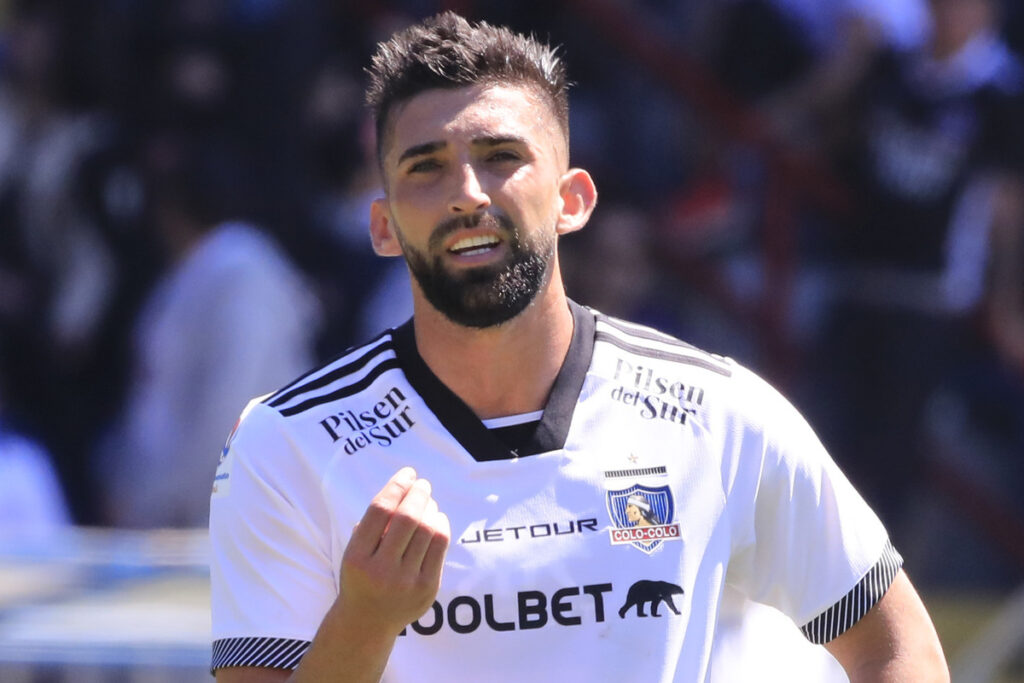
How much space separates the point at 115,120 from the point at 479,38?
16.5 feet

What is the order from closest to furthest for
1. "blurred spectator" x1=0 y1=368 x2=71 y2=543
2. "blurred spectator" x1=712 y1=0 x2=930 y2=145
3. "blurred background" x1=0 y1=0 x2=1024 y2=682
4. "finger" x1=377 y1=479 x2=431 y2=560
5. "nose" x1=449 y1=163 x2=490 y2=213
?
1. "finger" x1=377 y1=479 x2=431 y2=560
2. "nose" x1=449 y1=163 x2=490 y2=213
3. "blurred spectator" x1=0 y1=368 x2=71 y2=543
4. "blurred background" x1=0 y1=0 x2=1024 y2=682
5. "blurred spectator" x1=712 y1=0 x2=930 y2=145

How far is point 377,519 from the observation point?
227cm

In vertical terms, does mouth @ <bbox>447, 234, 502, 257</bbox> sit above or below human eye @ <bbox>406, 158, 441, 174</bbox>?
below

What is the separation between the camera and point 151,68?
7.63 metres

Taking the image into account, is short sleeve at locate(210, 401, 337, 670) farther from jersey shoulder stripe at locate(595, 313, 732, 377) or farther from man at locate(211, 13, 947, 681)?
jersey shoulder stripe at locate(595, 313, 732, 377)

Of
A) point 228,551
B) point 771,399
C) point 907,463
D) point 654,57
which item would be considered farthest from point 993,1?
point 228,551

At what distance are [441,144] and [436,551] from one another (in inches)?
30.2

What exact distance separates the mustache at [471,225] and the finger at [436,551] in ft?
1.91

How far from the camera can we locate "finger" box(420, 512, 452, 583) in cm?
228

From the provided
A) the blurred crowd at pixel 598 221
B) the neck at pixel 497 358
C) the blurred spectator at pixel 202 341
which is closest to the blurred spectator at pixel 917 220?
the blurred crowd at pixel 598 221

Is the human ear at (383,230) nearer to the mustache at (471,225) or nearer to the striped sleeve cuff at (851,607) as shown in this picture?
the mustache at (471,225)

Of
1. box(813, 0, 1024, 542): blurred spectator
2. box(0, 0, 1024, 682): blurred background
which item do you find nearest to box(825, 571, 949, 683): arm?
box(0, 0, 1024, 682): blurred background

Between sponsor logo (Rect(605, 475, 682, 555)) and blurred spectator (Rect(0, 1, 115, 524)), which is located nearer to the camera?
sponsor logo (Rect(605, 475, 682, 555))

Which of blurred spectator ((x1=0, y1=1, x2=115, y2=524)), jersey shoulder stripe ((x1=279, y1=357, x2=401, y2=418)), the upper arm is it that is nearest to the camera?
the upper arm
